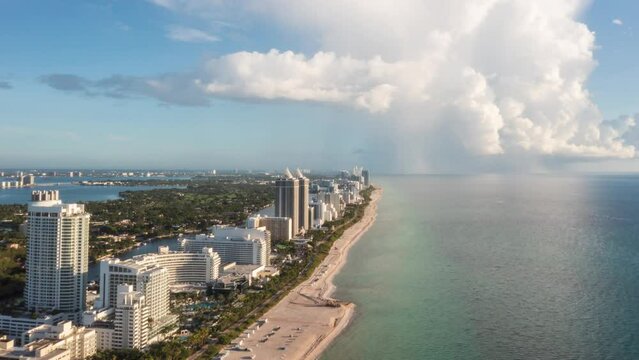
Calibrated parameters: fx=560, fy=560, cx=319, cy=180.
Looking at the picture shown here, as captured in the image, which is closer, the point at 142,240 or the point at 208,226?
the point at 142,240

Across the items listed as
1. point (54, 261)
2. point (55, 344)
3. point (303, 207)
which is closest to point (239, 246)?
point (54, 261)

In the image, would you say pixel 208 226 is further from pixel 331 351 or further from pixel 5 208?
pixel 331 351

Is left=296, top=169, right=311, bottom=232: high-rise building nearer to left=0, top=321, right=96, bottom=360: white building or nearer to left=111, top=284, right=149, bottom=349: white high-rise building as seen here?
left=111, top=284, right=149, bottom=349: white high-rise building

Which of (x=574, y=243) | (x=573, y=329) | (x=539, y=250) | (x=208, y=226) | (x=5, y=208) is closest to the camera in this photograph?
(x=573, y=329)

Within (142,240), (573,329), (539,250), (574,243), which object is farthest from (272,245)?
(573,329)

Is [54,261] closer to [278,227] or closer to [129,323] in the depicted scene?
[129,323]

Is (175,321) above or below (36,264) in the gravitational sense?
below

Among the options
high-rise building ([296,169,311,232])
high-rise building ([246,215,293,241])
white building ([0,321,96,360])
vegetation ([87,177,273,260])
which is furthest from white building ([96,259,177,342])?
high-rise building ([296,169,311,232])
